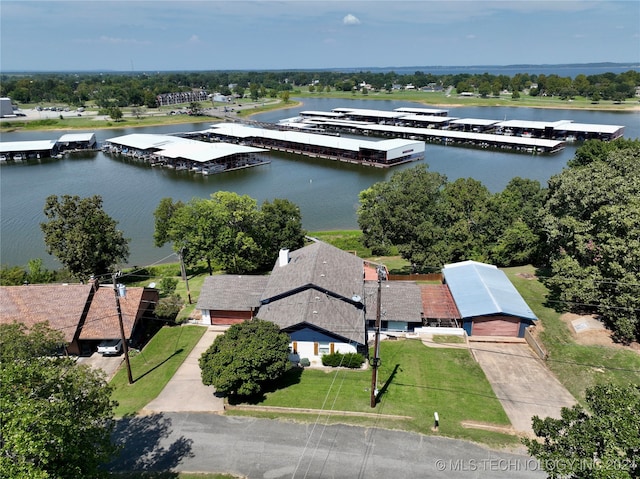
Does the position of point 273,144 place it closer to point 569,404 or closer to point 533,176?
point 533,176

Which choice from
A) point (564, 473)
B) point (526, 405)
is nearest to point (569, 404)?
point (526, 405)

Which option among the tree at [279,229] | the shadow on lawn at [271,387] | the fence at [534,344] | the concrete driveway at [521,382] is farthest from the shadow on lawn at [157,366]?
the fence at [534,344]

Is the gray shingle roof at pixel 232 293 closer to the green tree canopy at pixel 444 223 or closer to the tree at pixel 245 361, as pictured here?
the tree at pixel 245 361

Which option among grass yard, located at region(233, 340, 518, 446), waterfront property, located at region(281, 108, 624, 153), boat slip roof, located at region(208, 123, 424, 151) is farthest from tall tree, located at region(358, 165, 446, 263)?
waterfront property, located at region(281, 108, 624, 153)

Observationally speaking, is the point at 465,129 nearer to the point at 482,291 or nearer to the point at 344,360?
the point at 482,291

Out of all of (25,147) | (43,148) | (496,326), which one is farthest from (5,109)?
(496,326)

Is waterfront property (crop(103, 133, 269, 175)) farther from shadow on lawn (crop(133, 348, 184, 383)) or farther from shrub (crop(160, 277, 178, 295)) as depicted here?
shadow on lawn (crop(133, 348, 184, 383))
